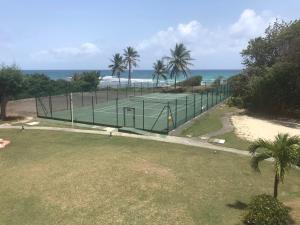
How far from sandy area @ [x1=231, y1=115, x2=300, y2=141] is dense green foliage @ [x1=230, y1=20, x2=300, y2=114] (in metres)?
3.83

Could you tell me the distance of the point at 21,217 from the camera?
42.4 feet

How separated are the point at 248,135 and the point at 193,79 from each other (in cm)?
4663

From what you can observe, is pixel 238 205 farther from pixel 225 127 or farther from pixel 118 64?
pixel 118 64

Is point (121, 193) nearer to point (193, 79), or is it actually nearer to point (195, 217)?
point (195, 217)

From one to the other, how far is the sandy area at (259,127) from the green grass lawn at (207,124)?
169 centimetres

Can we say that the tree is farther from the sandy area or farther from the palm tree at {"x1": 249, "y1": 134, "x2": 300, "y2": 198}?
the palm tree at {"x1": 249, "y1": 134, "x2": 300, "y2": 198}

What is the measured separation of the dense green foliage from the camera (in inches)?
1471

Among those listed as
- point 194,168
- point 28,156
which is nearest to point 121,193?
point 194,168

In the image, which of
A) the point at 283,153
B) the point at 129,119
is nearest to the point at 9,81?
the point at 129,119

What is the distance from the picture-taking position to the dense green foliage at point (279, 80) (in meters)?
37.4

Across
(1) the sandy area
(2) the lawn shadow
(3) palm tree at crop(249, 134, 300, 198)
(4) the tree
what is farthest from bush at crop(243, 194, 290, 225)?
(4) the tree

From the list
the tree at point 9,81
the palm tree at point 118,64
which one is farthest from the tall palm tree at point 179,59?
the tree at point 9,81

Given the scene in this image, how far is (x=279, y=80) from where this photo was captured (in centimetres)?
3781

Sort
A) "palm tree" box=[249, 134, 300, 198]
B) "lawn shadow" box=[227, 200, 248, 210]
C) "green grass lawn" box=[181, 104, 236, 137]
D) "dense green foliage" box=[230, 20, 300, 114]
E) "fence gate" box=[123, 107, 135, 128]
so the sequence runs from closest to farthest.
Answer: "palm tree" box=[249, 134, 300, 198] < "lawn shadow" box=[227, 200, 248, 210] < "green grass lawn" box=[181, 104, 236, 137] < "fence gate" box=[123, 107, 135, 128] < "dense green foliage" box=[230, 20, 300, 114]
